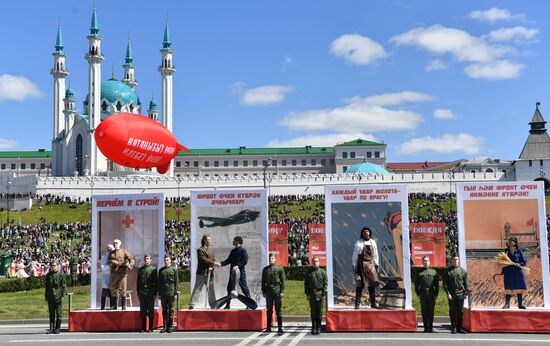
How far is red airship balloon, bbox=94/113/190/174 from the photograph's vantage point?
54.8 ft

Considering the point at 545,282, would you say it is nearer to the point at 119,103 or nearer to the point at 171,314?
the point at 171,314

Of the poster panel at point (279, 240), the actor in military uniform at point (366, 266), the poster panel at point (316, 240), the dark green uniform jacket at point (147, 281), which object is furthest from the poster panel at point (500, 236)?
the poster panel at point (279, 240)

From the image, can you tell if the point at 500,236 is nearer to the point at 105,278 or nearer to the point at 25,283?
the point at 105,278

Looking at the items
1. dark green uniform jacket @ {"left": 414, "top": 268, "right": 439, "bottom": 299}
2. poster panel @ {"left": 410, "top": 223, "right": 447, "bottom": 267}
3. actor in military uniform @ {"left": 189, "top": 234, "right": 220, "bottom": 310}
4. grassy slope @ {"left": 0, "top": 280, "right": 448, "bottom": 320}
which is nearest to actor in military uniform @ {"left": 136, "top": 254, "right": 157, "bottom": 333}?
actor in military uniform @ {"left": 189, "top": 234, "right": 220, "bottom": 310}

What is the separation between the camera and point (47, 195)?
8381cm

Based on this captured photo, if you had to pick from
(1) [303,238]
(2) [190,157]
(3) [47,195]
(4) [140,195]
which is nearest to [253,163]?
(2) [190,157]

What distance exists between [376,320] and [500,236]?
10.9 ft

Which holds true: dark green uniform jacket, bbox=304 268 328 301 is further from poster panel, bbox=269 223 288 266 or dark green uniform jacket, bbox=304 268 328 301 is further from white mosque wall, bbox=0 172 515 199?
white mosque wall, bbox=0 172 515 199

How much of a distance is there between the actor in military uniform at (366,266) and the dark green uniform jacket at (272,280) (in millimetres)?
1690

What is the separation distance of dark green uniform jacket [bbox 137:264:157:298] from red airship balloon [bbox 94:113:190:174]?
3338 millimetres

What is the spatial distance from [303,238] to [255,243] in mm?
28646

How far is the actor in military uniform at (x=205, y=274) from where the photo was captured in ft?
49.5

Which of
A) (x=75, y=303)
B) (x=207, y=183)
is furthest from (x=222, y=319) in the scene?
(x=207, y=183)

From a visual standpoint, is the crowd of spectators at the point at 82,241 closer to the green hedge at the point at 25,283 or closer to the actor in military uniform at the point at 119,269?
the green hedge at the point at 25,283
